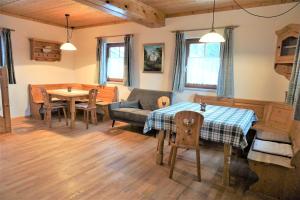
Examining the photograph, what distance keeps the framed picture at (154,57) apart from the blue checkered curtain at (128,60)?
1.20 ft

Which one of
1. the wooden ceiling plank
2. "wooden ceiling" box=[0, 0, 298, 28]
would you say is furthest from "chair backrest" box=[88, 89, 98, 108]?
the wooden ceiling plank

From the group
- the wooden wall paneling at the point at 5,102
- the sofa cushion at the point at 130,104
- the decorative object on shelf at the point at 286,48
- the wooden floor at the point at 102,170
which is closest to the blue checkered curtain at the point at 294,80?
the decorative object on shelf at the point at 286,48

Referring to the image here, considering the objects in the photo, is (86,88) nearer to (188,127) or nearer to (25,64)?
(25,64)

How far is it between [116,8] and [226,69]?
7.33ft

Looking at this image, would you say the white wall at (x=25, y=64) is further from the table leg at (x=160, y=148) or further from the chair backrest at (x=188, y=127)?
the chair backrest at (x=188, y=127)

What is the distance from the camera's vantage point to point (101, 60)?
5.55 metres

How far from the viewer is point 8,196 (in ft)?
6.73

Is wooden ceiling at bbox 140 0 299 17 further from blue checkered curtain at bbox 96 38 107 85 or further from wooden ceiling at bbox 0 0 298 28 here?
blue checkered curtain at bbox 96 38 107 85

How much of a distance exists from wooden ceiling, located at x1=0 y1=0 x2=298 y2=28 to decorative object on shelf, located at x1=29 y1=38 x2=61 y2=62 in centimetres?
59

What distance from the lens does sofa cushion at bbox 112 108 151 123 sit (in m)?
4.02

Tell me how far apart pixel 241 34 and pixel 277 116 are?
61.9 inches

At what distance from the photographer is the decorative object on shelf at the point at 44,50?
5258 mm

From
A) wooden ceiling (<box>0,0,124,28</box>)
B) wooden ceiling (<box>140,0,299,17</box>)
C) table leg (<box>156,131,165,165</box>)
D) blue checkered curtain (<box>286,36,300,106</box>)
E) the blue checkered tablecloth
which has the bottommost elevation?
table leg (<box>156,131,165,165</box>)

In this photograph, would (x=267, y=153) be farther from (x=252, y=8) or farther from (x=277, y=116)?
(x=252, y=8)
